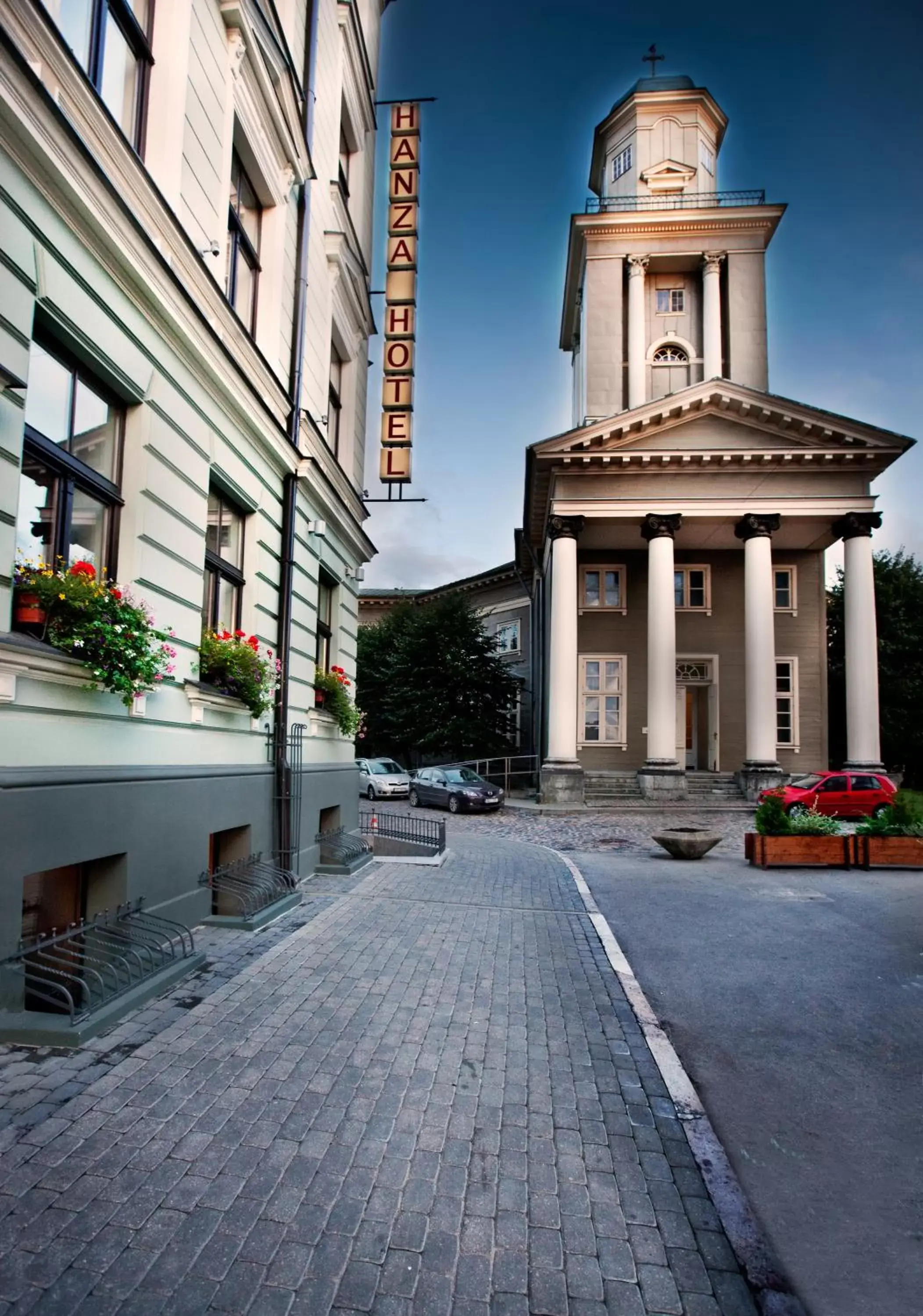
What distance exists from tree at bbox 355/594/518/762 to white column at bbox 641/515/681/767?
32.8 feet

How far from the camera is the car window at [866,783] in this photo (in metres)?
20.8

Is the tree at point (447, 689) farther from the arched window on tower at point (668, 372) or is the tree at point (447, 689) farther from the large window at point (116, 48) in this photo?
the large window at point (116, 48)

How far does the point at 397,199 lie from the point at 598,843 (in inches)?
552

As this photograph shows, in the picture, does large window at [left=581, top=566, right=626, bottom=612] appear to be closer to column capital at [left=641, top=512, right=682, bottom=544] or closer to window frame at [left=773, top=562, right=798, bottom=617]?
column capital at [left=641, top=512, right=682, bottom=544]

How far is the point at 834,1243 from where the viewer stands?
3.14m

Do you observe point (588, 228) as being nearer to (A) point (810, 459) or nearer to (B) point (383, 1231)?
(A) point (810, 459)

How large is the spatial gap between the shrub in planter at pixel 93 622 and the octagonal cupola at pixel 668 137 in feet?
114

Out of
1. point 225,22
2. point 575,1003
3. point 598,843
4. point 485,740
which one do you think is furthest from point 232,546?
point 485,740

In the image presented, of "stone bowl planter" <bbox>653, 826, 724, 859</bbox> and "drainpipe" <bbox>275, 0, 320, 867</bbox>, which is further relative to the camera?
"stone bowl planter" <bbox>653, 826, 724, 859</bbox>

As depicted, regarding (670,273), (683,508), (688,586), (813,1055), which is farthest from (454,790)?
(670,273)

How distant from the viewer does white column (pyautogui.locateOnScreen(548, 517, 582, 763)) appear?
82.9ft

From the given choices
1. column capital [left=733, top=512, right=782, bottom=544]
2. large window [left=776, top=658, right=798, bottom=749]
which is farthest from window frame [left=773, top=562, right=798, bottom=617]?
column capital [left=733, top=512, right=782, bottom=544]

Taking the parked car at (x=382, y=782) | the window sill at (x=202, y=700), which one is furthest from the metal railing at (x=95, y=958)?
the parked car at (x=382, y=782)

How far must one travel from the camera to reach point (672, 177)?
1291 inches
